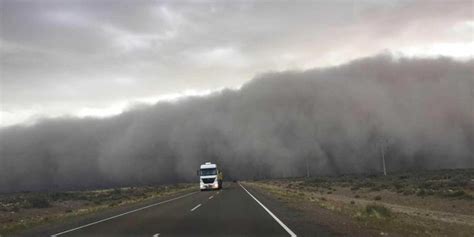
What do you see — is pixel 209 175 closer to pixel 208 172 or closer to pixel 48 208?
pixel 208 172

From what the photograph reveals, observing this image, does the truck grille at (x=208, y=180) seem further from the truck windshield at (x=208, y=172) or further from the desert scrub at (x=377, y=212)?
the desert scrub at (x=377, y=212)

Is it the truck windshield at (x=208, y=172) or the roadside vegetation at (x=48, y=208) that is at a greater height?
the truck windshield at (x=208, y=172)

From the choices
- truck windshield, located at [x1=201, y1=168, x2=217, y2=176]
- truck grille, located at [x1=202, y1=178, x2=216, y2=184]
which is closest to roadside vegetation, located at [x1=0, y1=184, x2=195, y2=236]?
truck grille, located at [x1=202, y1=178, x2=216, y2=184]

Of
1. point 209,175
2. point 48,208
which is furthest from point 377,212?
point 48,208

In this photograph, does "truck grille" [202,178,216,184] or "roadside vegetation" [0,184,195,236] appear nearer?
"roadside vegetation" [0,184,195,236]

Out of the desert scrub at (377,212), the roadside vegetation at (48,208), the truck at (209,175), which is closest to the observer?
the desert scrub at (377,212)

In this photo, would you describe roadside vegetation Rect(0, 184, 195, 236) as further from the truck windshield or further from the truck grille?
the truck windshield

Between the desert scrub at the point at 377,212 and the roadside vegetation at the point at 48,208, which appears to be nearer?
the desert scrub at the point at 377,212

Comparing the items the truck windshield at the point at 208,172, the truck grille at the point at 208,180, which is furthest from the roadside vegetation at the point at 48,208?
the truck windshield at the point at 208,172

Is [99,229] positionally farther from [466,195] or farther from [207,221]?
[466,195]

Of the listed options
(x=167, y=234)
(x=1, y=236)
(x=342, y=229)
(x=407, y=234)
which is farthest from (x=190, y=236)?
(x=1, y=236)

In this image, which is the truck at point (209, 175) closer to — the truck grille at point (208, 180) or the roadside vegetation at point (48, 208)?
the truck grille at point (208, 180)

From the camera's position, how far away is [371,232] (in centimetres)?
1338

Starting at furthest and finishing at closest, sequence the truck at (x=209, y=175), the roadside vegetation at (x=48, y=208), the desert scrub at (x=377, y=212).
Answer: the truck at (x=209, y=175)
the roadside vegetation at (x=48, y=208)
the desert scrub at (x=377, y=212)
